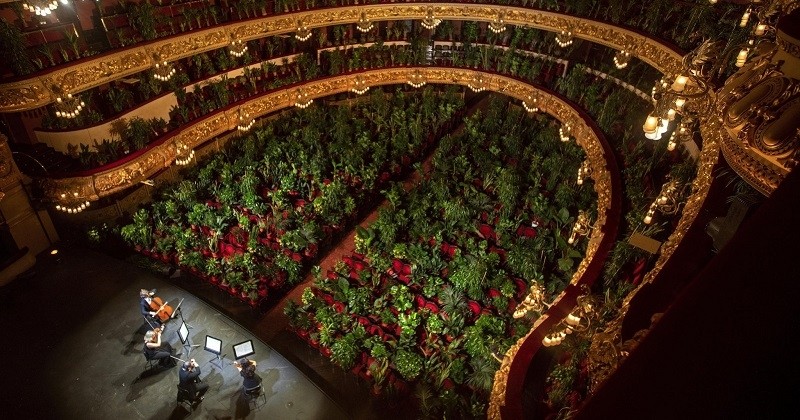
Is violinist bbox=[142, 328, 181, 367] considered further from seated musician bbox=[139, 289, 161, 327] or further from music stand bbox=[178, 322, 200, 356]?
seated musician bbox=[139, 289, 161, 327]

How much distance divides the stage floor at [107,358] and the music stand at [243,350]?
31.4 inches

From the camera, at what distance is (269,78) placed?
17.8 meters

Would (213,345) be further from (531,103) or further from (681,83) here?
(531,103)

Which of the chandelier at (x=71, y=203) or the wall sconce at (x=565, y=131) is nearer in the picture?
the chandelier at (x=71, y=203)

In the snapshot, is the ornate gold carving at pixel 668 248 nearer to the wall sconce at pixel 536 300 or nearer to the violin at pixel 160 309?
the wall sconce at pixel 536 300

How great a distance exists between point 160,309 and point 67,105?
19.0ft

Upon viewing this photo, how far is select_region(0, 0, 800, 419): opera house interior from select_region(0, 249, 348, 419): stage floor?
5 centimetres

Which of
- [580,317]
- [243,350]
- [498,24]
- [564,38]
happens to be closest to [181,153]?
[243,350]

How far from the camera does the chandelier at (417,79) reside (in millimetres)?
19375

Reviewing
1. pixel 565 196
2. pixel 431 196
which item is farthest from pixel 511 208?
pixel 431 196

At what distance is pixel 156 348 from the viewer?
10352 mm

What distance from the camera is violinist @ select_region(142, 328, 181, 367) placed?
403 inches

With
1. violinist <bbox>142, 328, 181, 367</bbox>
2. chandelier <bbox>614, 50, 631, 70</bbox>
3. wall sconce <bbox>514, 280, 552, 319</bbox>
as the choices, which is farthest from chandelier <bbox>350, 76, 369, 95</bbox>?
wall sconce <bbox>514, 280, 552, 319</bbox>

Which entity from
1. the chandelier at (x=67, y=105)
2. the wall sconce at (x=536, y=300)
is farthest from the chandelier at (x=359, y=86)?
the wall sconce at (x=536, y=300)
